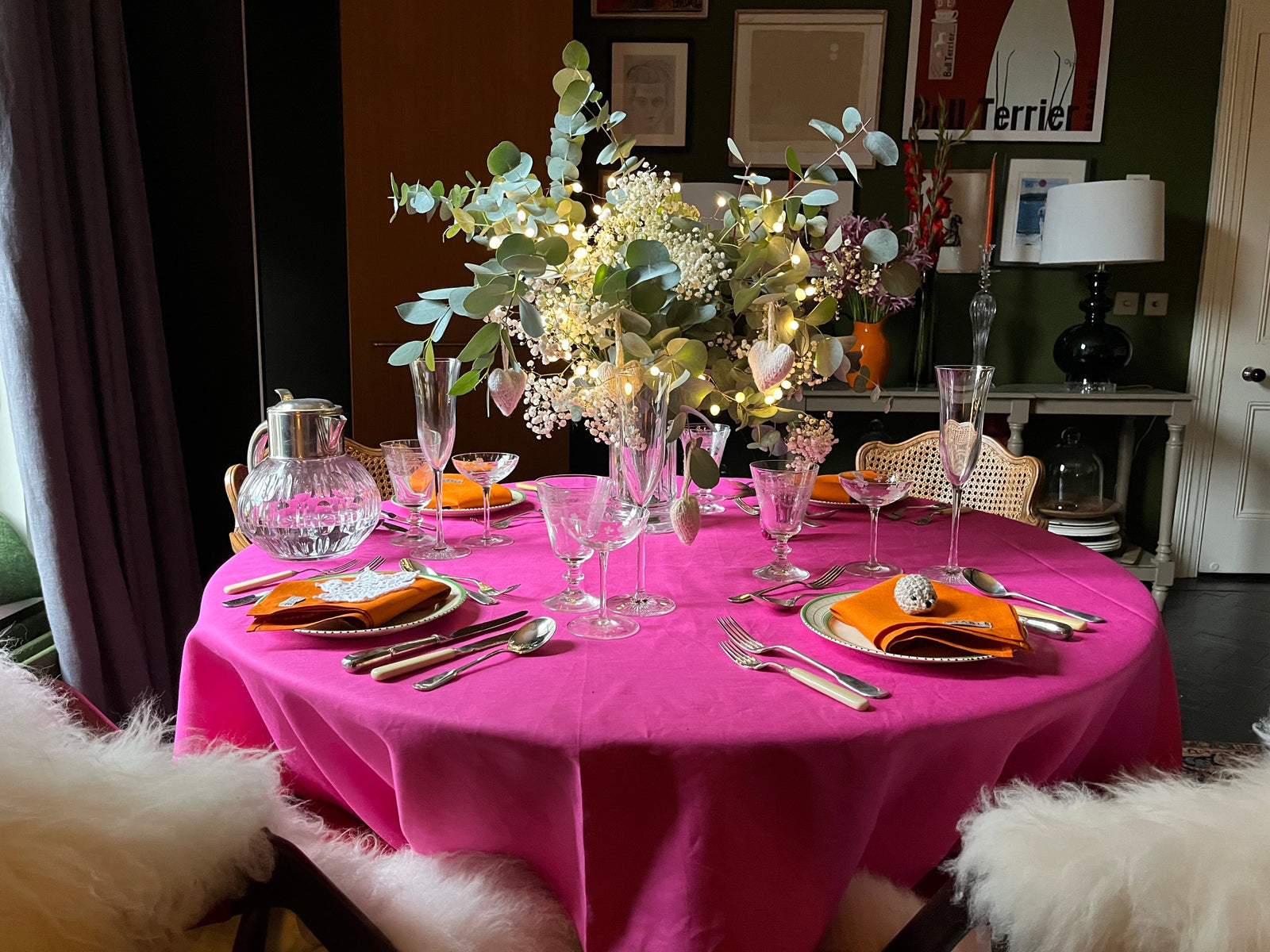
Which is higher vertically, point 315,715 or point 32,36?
point 32,36

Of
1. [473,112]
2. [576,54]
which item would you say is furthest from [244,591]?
[473,112]

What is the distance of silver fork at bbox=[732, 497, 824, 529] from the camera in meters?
1.69

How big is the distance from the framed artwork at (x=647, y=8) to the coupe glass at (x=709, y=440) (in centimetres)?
258

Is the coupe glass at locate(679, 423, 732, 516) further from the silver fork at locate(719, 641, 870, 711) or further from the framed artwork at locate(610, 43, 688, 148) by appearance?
the framed artwork at locate(610, 43, 688, 148)

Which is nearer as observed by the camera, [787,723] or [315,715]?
[787,723]

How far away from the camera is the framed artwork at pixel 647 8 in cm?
Result: 373

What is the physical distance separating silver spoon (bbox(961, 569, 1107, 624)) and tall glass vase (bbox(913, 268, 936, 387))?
8.26 ft

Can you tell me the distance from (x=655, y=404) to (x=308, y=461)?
0.58 metres

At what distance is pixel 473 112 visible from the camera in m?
3.14

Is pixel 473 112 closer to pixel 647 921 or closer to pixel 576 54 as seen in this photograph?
pixel 576 54

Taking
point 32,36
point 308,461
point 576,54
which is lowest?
point 308,461

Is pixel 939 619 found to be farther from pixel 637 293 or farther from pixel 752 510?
pixel 752 510

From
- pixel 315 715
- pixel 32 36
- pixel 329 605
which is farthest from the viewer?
pixel 32 36

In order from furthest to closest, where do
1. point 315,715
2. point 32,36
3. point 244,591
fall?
point 32,36 → point 244,591 → point 315,715
